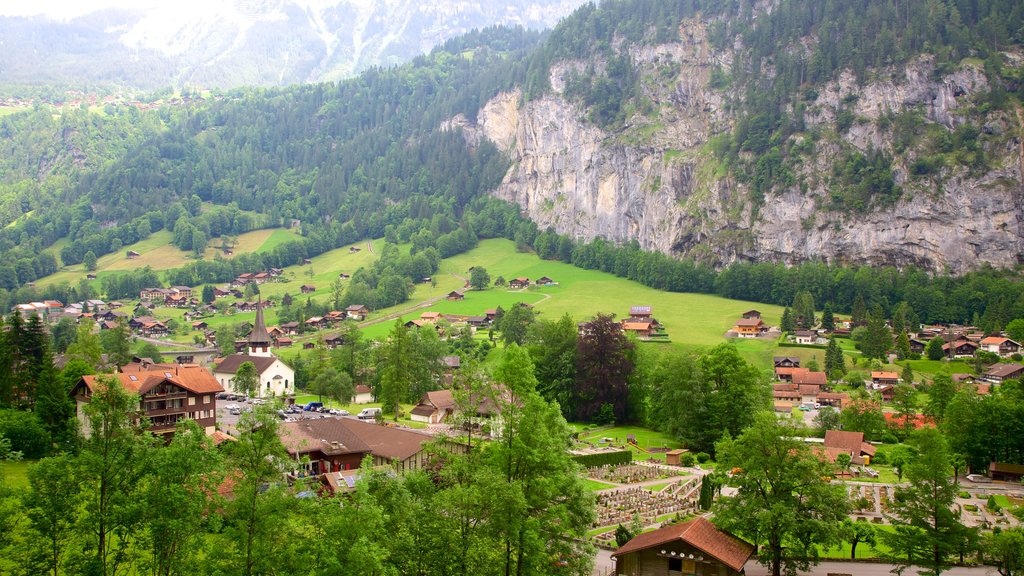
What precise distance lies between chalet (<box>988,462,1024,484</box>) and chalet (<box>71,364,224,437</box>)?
164 ft

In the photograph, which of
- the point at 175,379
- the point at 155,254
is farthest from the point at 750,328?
the point at 155,254

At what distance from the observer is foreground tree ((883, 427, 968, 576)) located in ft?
118

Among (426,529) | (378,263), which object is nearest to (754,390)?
(426,529)

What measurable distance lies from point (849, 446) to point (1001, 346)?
169 ft

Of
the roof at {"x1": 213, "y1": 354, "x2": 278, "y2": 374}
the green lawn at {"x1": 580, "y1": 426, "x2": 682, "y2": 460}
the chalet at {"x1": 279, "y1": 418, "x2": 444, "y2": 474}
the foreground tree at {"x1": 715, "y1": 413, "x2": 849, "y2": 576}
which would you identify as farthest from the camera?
the roof at {"x1": 213, "y1": 354, "x2": 278, "y2": 374}

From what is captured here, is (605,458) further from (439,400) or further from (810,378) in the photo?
(810,378)

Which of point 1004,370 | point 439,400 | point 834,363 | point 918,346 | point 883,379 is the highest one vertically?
point 918,346

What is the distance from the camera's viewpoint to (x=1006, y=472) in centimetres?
5669

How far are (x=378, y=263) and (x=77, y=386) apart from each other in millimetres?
111165

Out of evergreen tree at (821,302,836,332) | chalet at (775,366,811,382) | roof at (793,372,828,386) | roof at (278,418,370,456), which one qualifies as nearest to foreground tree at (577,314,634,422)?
roof at (278,418,370,456)

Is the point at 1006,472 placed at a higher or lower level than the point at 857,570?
lower

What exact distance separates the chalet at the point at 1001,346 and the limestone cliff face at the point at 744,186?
33139 mm

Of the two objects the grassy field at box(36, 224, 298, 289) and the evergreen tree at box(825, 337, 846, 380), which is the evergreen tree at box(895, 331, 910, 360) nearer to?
the evergreen tree at box(825, 337, 846, 380)

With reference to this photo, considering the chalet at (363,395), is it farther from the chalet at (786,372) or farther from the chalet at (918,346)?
the chalet at (918,346)
